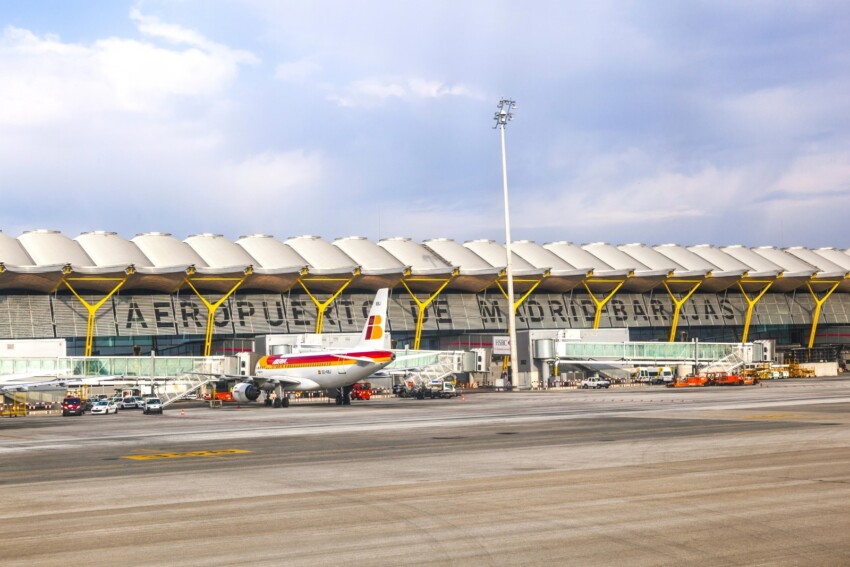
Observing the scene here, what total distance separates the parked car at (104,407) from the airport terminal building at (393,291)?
114ft

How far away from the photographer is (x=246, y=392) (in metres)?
73.7

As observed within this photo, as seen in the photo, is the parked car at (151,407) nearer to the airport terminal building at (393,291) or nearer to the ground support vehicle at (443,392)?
the ground support vehicle at (443,392)

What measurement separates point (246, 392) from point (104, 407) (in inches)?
426

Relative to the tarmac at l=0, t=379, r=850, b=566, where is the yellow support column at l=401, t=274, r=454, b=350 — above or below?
above

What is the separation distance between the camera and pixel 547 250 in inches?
5787

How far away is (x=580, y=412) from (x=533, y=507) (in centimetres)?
3361

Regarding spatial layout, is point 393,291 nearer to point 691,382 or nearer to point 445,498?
point 691,382

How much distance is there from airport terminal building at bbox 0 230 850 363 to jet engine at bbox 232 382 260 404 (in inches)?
1374

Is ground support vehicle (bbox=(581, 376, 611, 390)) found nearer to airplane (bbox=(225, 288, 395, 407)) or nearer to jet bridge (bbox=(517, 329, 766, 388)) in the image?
jet bridge (bbox=(517, 329, 766, 388))

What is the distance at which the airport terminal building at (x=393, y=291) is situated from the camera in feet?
354

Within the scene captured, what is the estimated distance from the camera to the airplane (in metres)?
70.4

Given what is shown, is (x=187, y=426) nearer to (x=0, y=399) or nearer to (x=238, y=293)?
(x=0, y=399)

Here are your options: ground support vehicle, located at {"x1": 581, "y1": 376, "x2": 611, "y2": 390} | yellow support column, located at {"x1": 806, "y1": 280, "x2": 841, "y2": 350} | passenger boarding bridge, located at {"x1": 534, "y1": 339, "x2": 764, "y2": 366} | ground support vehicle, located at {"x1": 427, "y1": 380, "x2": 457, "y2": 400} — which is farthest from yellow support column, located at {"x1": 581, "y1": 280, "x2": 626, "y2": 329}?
ground support vehicle, located at {"x1": 427, "y1": 380, "x2": 457, "y2": 400}

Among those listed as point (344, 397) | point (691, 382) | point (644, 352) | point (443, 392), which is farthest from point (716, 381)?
point (344, 397)
